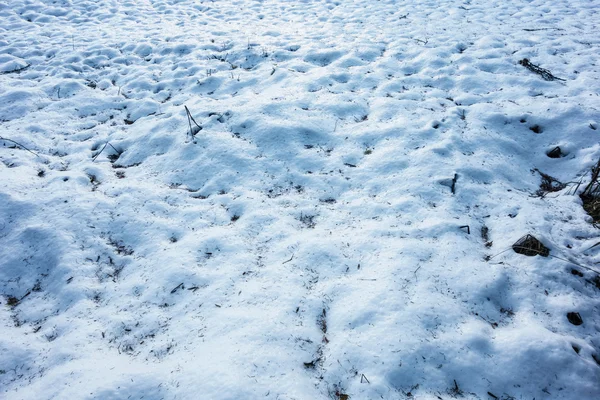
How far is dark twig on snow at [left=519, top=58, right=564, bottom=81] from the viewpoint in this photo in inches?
212

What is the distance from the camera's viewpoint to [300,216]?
12.7ft

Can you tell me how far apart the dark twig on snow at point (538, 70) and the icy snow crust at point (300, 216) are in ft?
0.48

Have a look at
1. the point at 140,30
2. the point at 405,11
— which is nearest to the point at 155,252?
the point at 140,30

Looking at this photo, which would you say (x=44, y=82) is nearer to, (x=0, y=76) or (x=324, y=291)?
(x=0, y=76)

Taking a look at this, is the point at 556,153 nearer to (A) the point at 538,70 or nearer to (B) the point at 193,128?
(A) the point at 538,70

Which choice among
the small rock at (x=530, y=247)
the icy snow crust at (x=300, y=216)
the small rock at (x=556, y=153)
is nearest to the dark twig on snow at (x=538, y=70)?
the icy snow crust at (x=300, y=216)

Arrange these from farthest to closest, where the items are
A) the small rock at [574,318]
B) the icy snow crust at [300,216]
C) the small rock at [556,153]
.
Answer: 1. the small rock at [556,153]
2. the small rock at [574,318]
3. the icy snow crust at [300,216]

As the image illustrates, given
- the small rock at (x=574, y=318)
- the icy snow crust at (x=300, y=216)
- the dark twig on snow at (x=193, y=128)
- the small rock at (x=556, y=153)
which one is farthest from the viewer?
the dark twig on snow at (x=193, y=128)

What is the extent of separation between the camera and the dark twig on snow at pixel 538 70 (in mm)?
5391

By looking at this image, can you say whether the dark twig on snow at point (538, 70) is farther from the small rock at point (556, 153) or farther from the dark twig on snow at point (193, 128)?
the dark twig on snow at point (193, 128)

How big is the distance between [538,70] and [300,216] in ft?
15.6

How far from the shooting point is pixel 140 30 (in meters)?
7.73

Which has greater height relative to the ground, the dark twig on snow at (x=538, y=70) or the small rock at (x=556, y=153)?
the dark twig on snow at (x=538, y=70)

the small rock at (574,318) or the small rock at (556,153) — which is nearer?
the small rock at (574,318)
